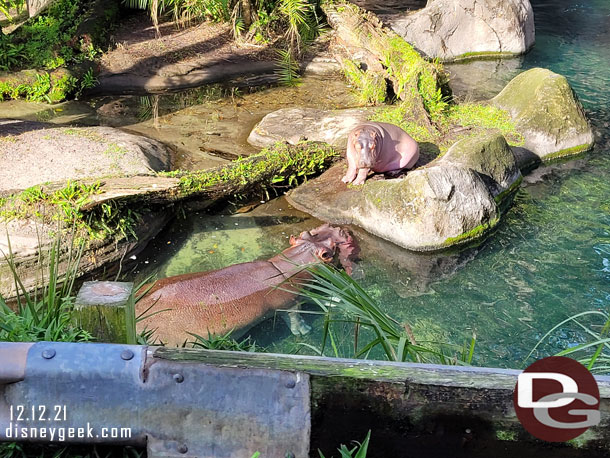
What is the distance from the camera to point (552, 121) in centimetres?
979

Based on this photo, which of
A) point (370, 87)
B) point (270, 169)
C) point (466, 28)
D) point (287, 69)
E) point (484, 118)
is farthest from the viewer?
point (466, 28)

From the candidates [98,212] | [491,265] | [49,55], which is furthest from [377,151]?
[49,55]

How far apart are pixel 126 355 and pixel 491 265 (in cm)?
528

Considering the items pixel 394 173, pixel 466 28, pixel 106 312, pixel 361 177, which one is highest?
pixel 106 312

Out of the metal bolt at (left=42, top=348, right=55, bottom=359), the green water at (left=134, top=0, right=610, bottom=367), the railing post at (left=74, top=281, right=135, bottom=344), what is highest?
the metal bolt at (left=42, top=348, right=55, bottom=359)

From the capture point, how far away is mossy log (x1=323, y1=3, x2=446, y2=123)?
10148mm

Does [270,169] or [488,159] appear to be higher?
[270,169]

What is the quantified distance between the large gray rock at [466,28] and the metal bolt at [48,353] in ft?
40.1

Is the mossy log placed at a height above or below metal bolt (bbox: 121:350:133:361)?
below

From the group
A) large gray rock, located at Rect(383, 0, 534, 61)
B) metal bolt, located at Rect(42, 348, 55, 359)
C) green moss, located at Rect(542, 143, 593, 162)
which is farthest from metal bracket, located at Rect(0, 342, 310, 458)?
large gray rock, located at Rect(383, 0, 534, 61)

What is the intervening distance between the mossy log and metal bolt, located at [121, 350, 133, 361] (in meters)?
7.73

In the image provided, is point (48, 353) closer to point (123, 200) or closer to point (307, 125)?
point (123, 200)

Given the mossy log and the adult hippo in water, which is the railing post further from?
the mossy log

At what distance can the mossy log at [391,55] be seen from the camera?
10.1 m
